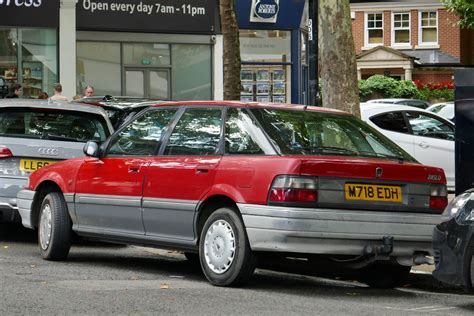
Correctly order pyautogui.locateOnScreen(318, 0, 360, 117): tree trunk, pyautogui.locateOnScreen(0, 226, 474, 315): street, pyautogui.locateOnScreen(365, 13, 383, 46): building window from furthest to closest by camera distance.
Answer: pyautogui.locateOnScreen(365, 13, 383, 46): building window
pyautogui.locateOnScreen(318, 0, 360, 117): tree trunk
pyautogui.locateOnScreen(0, 226, 474, 315): street

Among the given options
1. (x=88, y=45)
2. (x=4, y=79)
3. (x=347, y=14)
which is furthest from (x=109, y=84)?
(x=347, y=14)

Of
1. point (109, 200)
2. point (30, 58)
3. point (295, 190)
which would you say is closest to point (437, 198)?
point (295, 190)

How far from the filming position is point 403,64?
52.9m

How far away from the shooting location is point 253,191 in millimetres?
8273

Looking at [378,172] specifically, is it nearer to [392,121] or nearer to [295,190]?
[295,190]

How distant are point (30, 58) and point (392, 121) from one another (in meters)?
10.7

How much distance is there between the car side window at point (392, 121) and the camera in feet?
58.9

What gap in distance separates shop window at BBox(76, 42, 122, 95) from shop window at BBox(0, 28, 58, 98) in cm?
141

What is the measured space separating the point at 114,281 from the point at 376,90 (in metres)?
39.9

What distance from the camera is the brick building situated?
53.5 meters

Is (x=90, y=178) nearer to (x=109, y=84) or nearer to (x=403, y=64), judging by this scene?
(x=109, y=84)

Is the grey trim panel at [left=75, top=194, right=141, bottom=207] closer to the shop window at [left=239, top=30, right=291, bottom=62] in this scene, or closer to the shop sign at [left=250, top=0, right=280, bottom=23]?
the shop sign at [left=250, top=0, right=280, bottom=23]

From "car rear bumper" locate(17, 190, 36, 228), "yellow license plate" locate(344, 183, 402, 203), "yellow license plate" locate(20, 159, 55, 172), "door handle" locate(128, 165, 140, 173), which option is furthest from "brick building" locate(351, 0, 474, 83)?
"yellow license plate" locate(344, 183, 402, 203)

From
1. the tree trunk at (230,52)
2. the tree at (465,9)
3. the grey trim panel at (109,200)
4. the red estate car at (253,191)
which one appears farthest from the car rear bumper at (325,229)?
the tree at (465,9)
